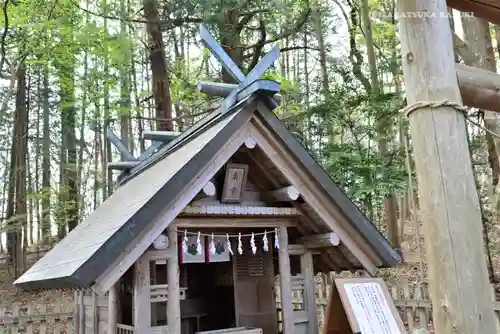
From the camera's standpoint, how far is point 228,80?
12.0 metres

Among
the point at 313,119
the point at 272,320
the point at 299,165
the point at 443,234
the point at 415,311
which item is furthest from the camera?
the point at 313,119

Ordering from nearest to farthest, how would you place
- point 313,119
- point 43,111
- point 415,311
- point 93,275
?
1. point 93,275
2. point 415,311
3. point 313,119
4. point 43,111

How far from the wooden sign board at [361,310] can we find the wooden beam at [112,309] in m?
2.84

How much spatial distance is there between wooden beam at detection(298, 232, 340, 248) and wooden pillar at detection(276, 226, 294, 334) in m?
0.34

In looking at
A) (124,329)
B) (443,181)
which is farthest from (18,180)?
(443,181)

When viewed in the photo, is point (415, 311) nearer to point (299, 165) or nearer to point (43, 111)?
point (299, 165)

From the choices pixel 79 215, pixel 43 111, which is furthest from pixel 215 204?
pixel 43 111

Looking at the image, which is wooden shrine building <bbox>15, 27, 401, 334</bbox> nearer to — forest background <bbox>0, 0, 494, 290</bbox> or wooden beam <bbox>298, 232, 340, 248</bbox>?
wooden beam <bbox>298, 232, 340, 248</bbox>

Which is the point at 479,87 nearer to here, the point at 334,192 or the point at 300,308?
the point at 334,192

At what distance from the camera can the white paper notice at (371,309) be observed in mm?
4273

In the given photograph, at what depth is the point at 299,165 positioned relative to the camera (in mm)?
5754

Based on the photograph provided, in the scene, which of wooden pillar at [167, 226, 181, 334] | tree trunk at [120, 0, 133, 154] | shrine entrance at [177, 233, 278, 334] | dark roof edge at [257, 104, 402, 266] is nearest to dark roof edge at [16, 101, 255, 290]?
dark roof edge at [257, 104, 402, 266]

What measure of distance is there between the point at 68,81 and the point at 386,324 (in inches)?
495

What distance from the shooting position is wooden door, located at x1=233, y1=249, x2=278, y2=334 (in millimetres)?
7316
